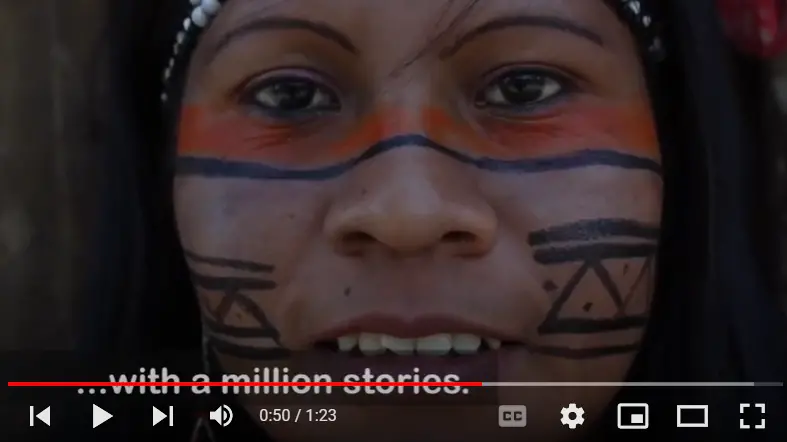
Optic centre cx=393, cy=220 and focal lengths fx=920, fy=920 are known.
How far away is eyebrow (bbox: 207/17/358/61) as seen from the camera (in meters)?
0.74

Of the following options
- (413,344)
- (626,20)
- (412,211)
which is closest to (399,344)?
(413,344)

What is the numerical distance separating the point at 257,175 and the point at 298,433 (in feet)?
0.74

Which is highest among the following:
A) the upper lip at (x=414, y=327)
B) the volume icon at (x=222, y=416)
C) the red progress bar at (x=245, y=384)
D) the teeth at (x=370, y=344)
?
the upper lip at (x=414, y=327)

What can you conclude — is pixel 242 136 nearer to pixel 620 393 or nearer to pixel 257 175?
pixel 257 175

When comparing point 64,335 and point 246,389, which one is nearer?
point 246,389

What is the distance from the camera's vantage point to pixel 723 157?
2.70 feet

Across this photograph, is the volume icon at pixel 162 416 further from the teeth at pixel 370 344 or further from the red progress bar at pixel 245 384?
the teeth at pixel 370 344

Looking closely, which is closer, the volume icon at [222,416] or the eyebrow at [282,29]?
the eyebrow at [282,29]

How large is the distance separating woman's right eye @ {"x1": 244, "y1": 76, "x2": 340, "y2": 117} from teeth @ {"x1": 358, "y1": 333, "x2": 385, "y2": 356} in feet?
0.62

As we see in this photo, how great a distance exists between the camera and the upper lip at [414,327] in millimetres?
724

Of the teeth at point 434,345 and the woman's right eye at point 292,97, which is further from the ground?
the woman's right eye at point 292,97

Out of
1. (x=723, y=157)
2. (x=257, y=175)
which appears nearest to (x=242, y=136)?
(x=257, y=175)

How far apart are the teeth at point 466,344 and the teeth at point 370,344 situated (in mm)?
61

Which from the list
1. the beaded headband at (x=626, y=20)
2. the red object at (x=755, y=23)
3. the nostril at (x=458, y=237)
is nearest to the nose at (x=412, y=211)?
the nostril at (x=458, y=237)
